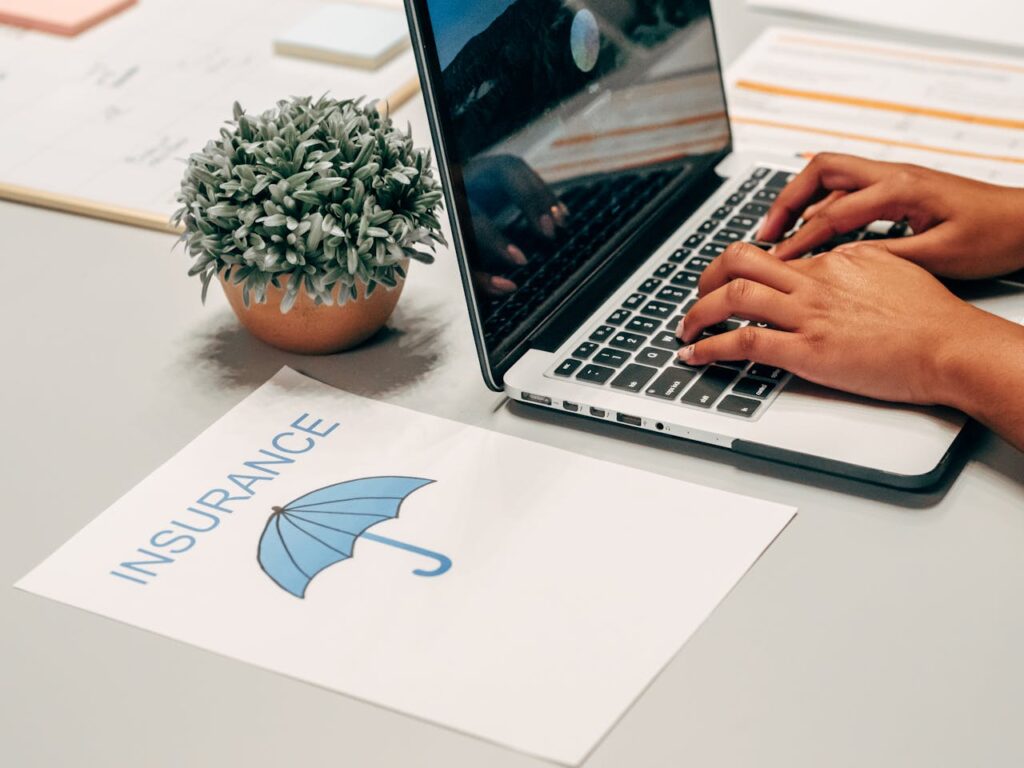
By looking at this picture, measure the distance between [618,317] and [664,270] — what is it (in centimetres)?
7

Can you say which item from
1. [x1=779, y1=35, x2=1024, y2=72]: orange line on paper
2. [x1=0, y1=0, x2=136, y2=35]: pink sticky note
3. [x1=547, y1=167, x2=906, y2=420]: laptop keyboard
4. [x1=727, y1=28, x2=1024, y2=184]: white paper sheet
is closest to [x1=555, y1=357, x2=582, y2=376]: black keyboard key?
[x1=547, y1=167, x2=906, y2=420]: laptop keyboard

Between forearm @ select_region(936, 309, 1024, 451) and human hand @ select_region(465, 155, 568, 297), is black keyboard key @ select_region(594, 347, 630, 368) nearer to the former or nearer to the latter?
human hand @ select_region(465, 155, 568, 297)

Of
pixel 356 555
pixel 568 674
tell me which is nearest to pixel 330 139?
pixel 356 555

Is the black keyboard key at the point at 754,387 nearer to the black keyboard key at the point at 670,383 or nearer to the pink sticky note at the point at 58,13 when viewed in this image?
the black keyboard key at the point at 670,383

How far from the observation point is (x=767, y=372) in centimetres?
75

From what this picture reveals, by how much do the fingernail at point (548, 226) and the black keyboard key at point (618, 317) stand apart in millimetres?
63

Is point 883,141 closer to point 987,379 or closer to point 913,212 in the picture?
point 913,212

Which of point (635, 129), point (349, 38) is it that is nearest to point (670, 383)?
point (635, 129)

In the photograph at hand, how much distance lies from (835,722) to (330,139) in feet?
1.48

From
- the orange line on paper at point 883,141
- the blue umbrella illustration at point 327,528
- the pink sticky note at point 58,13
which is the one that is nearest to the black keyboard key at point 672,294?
the blue umbrella illustration at point 327,528

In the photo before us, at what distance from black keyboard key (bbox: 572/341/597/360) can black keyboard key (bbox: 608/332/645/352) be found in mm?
12

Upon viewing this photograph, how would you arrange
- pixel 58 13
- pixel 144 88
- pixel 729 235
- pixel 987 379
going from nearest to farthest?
pixel 987 379 < pixel 729 235 < pixel 144 88 < pixel 58 13

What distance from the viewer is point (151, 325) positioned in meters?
0.87

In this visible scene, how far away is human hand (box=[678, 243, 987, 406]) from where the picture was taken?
71 centimetres
